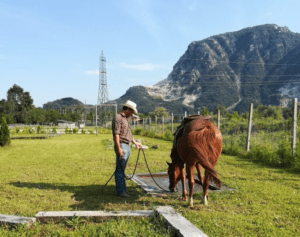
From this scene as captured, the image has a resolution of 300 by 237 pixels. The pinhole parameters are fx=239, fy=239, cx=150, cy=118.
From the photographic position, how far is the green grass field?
11.2 feet

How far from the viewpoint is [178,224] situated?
3.23 meters

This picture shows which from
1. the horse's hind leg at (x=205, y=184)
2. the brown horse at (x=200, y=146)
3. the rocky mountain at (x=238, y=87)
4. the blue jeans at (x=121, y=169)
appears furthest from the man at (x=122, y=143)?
the rocky mountain at (x=238, y=87)

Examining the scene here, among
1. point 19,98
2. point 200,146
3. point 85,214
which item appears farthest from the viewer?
point 19,98

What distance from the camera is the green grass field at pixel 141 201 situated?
3.41 metres

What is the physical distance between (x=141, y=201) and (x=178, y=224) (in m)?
1.74

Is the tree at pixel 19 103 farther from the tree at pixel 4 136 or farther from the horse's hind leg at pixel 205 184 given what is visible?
the horse's hind leg at pixel 205 184

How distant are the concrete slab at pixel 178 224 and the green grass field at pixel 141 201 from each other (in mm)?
157

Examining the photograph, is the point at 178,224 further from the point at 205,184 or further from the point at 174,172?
the point at 174,172

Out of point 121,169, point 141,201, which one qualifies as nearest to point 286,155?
point 141,201

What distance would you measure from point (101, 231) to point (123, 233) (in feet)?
0.99

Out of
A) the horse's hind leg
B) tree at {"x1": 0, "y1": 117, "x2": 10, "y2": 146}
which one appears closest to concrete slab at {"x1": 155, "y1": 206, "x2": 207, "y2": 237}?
the horse's hind leg

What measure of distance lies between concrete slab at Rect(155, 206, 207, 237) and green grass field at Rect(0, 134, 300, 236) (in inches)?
6.2

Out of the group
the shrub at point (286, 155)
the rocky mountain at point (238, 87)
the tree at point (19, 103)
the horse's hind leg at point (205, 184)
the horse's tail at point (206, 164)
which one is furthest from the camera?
the rocky mountain at point (238, 87)

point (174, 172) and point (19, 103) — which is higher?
point (19, 103)
